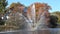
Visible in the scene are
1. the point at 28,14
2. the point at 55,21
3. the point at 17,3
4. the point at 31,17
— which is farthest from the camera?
the point at 17,3

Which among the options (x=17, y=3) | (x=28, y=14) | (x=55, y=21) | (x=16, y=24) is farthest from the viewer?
(x=17, y=3)

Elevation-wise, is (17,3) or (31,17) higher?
(17,3)

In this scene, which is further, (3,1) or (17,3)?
(17,3)

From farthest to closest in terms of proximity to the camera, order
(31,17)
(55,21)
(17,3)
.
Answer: (17,3) → (55,21) → (31,17)

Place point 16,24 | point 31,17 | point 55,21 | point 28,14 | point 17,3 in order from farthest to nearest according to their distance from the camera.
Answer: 1. point 17,3
2. point 55,21
3. point 28,14
4. point 31,17
5. point 16,24

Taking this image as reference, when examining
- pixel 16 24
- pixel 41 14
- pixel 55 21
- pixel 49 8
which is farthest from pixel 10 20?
pixel 49 8

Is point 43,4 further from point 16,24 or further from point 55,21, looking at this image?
point 16,24

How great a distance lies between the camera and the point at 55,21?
27.0 m

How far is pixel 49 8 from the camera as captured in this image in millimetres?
29406

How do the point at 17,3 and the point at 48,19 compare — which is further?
the point at 17,3

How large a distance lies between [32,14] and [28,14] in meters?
1.35

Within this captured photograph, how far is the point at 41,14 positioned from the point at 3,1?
16.9 ft

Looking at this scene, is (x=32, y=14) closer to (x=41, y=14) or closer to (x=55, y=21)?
(x=41, y=14)

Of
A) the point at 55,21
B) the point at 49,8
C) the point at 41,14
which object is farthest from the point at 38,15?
the point at 49,8
